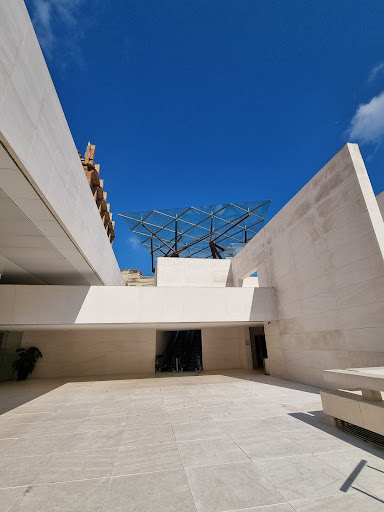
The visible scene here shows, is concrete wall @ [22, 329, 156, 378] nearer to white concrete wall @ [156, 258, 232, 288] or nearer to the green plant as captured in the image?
the green plant

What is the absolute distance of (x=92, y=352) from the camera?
13734 mm

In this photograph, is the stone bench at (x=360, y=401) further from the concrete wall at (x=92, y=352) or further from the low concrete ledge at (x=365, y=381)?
the concrete wall at (x=92, y=352)

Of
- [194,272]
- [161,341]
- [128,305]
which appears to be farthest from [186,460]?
[161,341]

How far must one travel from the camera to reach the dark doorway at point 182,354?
15316mm

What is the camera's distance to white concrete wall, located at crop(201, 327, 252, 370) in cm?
1438

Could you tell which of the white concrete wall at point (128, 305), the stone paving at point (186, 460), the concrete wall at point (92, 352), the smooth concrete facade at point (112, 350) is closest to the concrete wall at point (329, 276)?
the white concrete wall at point (128, 305)

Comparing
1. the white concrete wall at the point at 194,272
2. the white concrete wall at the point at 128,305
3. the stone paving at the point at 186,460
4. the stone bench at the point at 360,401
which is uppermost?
the white concrete wall at the point at 194,272

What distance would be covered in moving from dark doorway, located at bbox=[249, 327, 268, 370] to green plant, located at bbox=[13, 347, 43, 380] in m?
12.2

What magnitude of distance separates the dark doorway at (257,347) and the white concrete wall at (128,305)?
4.65 m

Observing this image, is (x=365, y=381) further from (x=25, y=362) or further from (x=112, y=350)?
(x=25, y=362)

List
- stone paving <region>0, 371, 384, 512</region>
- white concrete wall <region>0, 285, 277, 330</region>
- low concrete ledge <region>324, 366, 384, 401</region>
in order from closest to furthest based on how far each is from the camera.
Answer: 1. stone paving <region>0, 371, 384, 512</region>
2. low concrete ledge <region>324, 366, 384, 401</region>
3. white concrete wall <region>0, 285, 277, 330</region>

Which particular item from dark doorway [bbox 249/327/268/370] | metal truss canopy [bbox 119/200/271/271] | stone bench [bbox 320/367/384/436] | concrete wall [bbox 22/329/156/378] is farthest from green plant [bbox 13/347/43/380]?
stone bench [bbox 320/367/384/436]

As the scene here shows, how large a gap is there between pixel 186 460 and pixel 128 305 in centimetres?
692

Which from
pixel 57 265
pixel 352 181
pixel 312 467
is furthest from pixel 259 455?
pixel 57 265
